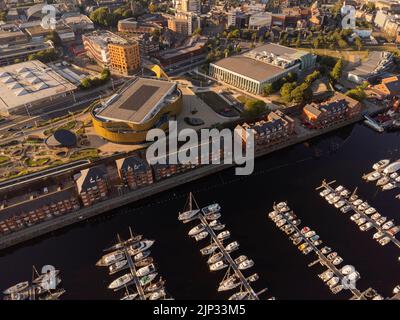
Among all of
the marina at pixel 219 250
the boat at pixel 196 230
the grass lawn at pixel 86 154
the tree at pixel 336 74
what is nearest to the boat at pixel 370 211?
the marina at pixel 219 250

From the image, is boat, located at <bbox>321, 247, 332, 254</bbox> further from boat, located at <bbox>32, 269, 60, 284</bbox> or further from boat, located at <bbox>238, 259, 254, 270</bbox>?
boat, located at <bbox>32, 269, 60, 284</bbox>

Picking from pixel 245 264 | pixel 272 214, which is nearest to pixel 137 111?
pixel 272 214

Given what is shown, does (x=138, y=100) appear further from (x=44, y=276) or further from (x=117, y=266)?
(x=44, y=276)

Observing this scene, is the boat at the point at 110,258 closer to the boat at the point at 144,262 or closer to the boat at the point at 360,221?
the boat at the point at 144,262

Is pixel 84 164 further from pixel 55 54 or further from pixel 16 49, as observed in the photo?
pixel 16 49

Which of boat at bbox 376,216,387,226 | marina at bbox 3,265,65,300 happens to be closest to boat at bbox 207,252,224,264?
marina at bbox 3,265,65,300

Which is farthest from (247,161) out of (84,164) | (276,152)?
(84,164)

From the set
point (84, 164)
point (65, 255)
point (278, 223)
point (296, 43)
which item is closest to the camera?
point (65, 255)
